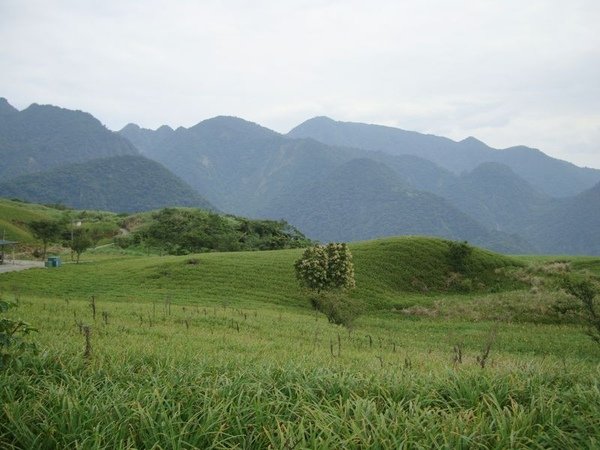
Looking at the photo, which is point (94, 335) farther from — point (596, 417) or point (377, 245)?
point (377, 245)

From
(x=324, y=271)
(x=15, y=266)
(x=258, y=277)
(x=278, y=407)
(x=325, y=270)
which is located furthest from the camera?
(x=15, y=266)

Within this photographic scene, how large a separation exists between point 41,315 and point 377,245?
173 feet

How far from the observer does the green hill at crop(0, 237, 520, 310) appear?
149ft

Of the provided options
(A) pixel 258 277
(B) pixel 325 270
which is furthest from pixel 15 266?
(B) pixel 325 270

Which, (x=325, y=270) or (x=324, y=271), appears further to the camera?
(x=325, y=270)

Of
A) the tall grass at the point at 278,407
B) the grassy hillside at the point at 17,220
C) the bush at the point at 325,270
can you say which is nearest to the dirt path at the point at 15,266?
the bush at the point at 325,270

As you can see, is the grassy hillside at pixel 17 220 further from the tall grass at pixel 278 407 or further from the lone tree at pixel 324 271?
the tall grass at pixel 278 407

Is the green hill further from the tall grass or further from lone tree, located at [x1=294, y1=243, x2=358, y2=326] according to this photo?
the tall grass

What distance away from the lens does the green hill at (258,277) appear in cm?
4544

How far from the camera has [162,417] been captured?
563cm

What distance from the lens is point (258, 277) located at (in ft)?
178

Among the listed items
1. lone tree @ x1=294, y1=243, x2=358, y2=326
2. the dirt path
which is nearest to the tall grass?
lone tree @ x1=294, y1=243, x2=358, y2=326

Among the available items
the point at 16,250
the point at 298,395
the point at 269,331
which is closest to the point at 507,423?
the point at 298,395

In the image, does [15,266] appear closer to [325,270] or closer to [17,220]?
[325,270]
